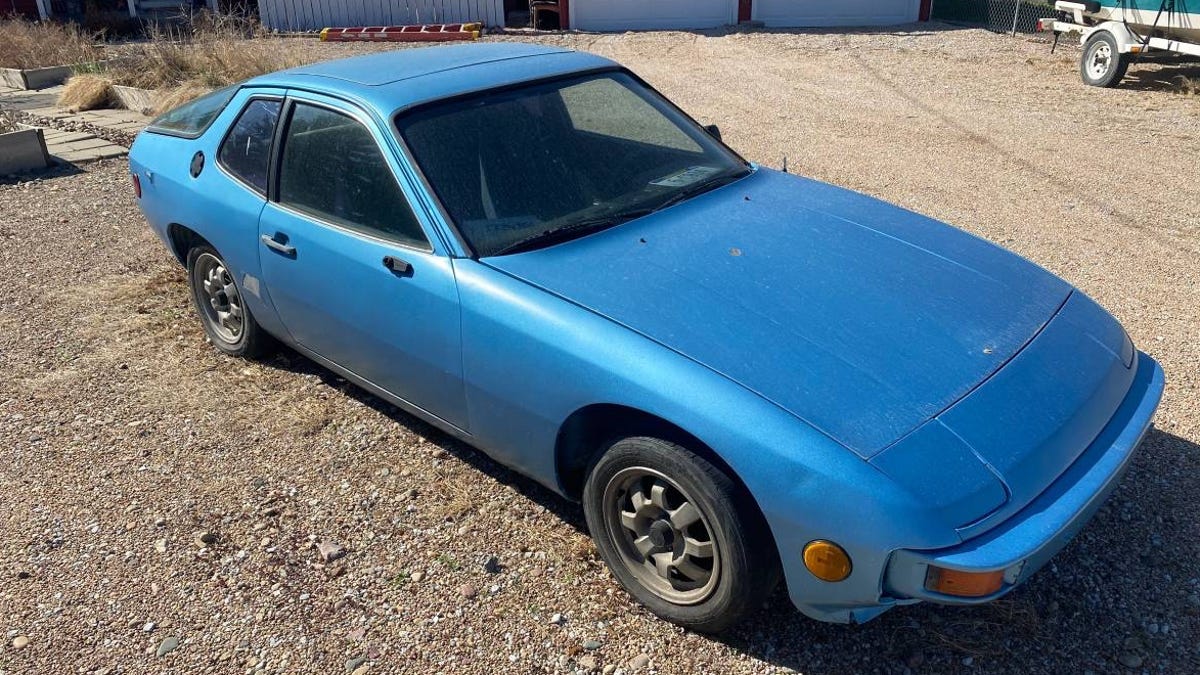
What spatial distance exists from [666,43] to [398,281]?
14.1m

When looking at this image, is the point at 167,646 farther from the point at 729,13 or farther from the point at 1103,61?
the point at 729,13

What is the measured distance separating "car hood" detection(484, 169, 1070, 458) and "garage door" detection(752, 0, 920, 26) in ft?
52.4

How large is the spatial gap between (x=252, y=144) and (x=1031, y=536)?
3461 millimetres

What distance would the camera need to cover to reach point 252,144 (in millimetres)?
3975

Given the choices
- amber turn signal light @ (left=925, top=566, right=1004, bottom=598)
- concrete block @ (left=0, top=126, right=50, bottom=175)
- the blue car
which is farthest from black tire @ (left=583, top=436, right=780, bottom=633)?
concrete block @ (left=0, top=126, right=50, bottom=175)

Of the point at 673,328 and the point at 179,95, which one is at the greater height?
the point at 673,328

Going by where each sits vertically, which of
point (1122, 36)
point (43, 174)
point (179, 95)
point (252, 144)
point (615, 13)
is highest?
point (252, 144)

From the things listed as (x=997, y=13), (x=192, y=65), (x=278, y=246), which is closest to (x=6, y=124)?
(x=192, y=65)

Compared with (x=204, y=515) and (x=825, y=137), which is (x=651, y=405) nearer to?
(x=204, y=515)

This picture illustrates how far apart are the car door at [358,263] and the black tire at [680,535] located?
68cm

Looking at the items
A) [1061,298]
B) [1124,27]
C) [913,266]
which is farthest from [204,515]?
[1124,27]

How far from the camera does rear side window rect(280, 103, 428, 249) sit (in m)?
3.25

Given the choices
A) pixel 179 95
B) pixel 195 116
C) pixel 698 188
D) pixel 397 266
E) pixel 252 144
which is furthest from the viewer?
pixel 179 95

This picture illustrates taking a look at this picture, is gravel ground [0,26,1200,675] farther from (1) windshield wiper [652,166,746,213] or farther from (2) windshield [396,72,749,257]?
(1) windshield wiper [652,166,746,213]
